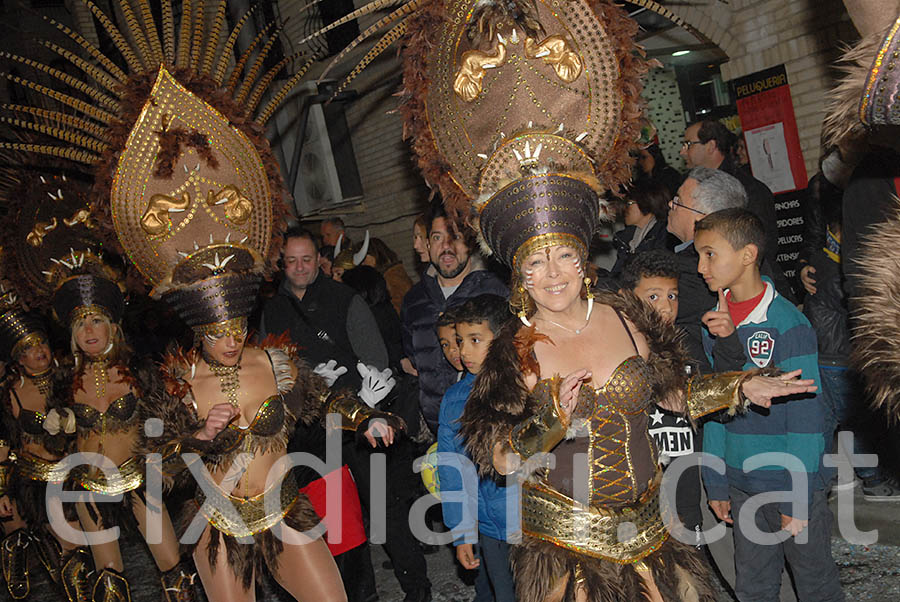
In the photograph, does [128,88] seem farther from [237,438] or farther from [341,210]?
[341,210]

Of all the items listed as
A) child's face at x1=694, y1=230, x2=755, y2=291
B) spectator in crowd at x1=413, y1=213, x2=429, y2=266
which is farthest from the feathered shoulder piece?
spectator in crowd at x1=413, y1=213, x2=429, y2=266

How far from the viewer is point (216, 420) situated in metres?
3.86

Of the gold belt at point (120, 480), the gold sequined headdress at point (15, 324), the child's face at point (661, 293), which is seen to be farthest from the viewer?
the gold sequined headdress at point (15, 324)

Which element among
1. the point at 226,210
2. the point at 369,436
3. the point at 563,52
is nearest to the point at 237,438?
the point at 369,436

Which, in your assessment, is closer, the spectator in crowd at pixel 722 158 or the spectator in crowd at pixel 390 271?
the spectator in crowd at pixel 722 158

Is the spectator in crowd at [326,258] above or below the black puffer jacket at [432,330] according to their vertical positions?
above

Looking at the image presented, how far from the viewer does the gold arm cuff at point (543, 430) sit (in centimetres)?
273

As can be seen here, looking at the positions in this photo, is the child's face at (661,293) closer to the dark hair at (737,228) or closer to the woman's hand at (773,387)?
the dark hair at (737,228)

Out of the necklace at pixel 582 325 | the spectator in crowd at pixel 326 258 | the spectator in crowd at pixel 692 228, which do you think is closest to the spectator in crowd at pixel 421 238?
the spectator in crowd at pixel 326 258

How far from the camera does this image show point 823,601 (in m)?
3.52

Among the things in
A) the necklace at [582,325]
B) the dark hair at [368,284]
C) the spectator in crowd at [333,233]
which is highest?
the spectator in crowd at [333,233]

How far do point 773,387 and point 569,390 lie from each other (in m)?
0.82

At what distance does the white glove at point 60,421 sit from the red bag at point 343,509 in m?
1.76

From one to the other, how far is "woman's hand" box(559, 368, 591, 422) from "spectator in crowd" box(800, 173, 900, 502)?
8.32ft
